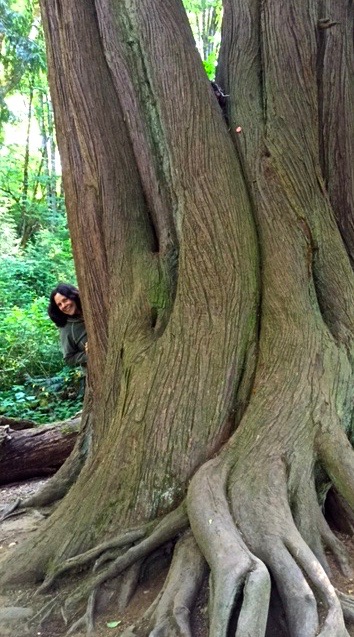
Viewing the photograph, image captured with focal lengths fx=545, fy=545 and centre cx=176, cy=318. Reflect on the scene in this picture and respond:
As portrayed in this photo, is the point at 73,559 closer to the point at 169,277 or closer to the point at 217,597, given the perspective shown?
the point at 217,597

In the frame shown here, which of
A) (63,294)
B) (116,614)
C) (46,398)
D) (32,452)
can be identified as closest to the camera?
(116,614)

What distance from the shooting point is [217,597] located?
217cm

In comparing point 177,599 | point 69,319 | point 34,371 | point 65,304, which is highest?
point 65,304

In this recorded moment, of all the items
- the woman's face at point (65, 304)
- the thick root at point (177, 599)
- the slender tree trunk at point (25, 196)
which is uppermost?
the slender tree trunk at point (25, 196)

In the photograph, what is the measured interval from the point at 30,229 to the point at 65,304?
1363 centimetres

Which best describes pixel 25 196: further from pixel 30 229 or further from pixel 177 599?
pixel 177 599

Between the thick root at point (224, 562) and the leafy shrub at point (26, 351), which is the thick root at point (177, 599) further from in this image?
the leafy shrub at point (26, 351)

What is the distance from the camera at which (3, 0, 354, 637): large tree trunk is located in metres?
2.59

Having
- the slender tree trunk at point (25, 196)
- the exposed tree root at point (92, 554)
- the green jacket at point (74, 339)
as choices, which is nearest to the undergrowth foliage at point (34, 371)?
the green jacket at point (74, 339)

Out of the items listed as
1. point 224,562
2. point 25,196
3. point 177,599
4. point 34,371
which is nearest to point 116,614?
point 177,599

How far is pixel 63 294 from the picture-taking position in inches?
200

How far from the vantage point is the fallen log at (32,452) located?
5.42 metres

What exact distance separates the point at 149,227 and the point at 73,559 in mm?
2217

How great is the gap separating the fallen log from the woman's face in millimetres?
1206
